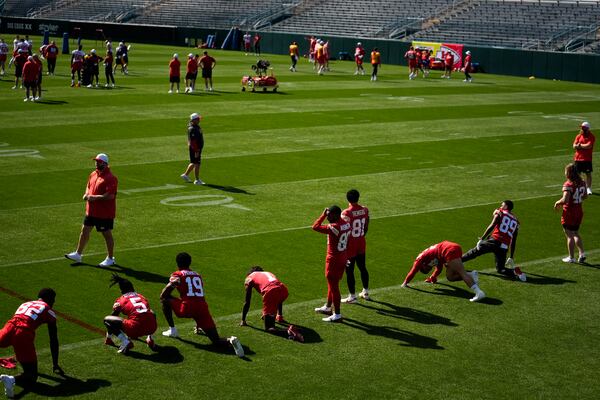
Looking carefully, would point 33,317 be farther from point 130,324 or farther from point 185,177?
point 185,177

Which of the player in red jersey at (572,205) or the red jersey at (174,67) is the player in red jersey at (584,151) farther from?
the red jersey at (174,67)

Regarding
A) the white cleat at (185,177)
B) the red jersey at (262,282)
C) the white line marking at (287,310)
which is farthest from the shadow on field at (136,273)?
the white cleat at (185,177)

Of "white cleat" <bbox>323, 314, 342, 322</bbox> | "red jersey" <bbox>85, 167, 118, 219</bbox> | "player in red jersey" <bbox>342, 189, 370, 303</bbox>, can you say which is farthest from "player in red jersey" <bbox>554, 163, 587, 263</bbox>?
"red jersey" <bbox>85, 167, 118, 219</bbox>

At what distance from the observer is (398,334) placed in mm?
12406

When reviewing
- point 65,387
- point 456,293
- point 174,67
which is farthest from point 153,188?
point 174,67

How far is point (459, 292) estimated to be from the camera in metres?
14.5

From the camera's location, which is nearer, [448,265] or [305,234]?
[448,265]

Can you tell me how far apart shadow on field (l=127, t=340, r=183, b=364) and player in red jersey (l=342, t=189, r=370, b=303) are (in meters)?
3.07

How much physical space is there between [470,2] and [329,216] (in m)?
55.5

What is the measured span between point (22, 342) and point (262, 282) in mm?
3374

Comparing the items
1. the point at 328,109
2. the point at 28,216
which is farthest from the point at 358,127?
the point at 28,216

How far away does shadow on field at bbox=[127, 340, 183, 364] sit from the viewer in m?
11.1

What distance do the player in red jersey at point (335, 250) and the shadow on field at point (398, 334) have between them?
271 mm

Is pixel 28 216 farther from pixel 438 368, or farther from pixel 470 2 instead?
pixel 470 2
